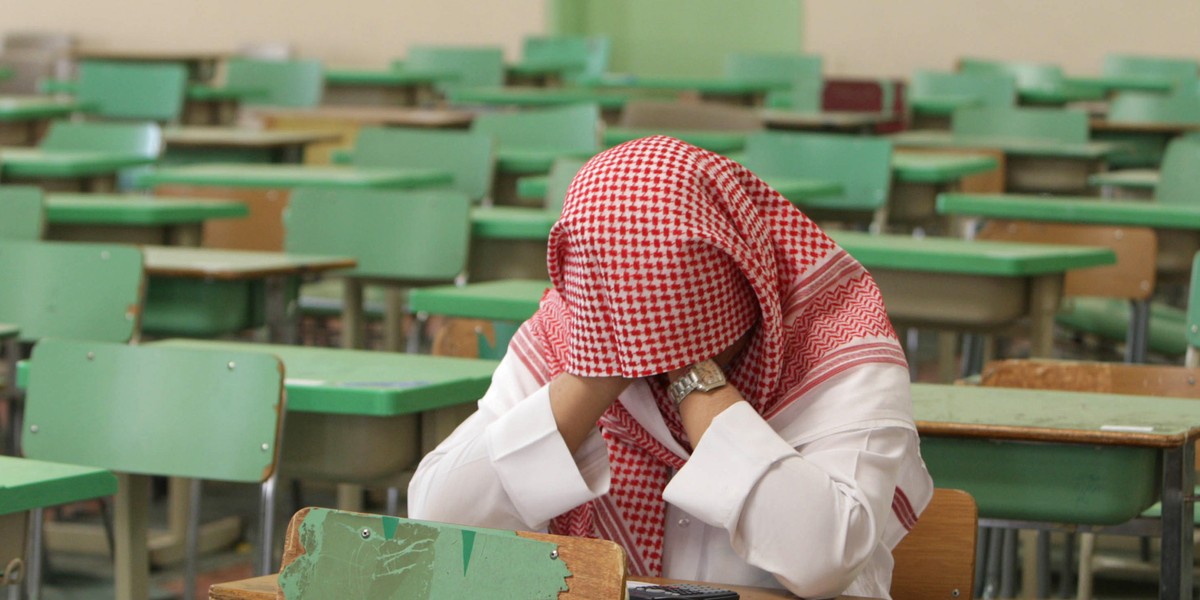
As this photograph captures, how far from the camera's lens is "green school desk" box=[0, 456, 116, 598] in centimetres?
219

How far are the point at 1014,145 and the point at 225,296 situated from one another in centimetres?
340

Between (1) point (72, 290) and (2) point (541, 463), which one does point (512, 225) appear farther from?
(2) point (541, 463)

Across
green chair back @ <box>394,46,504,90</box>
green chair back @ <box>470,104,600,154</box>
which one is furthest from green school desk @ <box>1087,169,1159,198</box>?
green chair back @ <box>394,46,504,90</box>

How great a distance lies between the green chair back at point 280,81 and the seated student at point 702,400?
24.7 ft

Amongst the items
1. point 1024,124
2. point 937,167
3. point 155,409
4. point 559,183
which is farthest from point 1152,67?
point 155,409

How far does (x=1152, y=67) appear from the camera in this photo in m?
10.1

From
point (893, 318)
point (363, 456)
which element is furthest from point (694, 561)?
point (893, 318)

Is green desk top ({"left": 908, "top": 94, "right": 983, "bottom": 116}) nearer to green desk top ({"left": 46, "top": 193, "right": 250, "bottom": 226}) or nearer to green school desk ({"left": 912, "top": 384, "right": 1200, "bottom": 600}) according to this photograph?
green desk top ({"left": 46, "top": 193, "right": 250, "bottom": 226})

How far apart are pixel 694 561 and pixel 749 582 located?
0.22 feet

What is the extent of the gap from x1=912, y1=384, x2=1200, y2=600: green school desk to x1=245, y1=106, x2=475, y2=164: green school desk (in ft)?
17.0

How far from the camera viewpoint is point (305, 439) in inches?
111

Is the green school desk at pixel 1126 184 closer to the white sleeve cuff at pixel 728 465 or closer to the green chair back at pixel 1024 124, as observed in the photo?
the green chair back at pixel 1024 124

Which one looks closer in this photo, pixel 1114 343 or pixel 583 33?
pixel 1114 343

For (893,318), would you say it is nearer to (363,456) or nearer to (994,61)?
(363,456)
